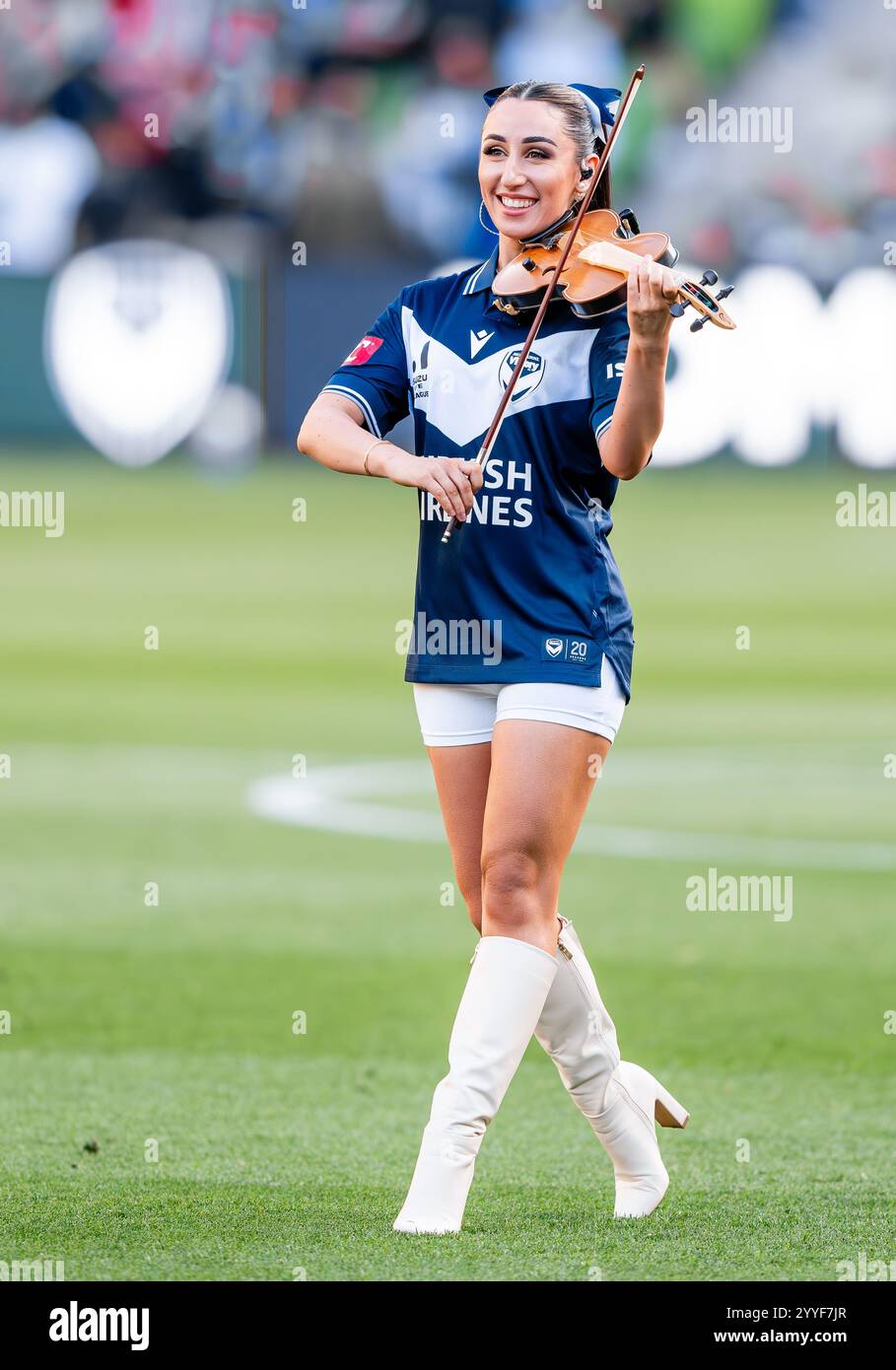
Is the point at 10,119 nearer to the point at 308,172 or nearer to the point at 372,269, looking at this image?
the point at 308,172

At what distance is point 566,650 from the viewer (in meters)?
4.33

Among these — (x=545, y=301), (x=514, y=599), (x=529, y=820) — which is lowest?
(x=529, y=820)

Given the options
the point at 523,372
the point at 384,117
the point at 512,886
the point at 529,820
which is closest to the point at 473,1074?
the point at 512,886

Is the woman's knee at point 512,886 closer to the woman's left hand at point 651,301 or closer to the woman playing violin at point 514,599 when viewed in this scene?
the woman playing violin at point 514,599

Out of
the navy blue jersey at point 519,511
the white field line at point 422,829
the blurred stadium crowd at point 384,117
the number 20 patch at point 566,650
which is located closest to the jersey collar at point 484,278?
the navy blue jersey at point 519,511

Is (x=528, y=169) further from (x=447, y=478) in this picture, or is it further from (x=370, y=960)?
(x=370, y=960)

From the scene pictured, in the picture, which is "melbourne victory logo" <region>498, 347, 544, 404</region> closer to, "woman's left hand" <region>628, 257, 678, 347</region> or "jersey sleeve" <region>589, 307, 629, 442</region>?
"jersey sleeve" <region>589, 307, 629, 442</region>

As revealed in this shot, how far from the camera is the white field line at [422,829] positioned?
31.2 ft

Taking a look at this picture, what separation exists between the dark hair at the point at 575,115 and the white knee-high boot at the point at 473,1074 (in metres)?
1.52

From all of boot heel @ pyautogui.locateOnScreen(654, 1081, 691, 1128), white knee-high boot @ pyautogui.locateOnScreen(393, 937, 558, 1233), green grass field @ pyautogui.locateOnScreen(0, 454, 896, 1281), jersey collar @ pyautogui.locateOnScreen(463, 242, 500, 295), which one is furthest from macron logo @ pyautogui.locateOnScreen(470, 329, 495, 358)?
green grass field @ pyautogui.locateOnScreen(0, 454, 896, 1281)

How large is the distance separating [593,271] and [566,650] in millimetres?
737
